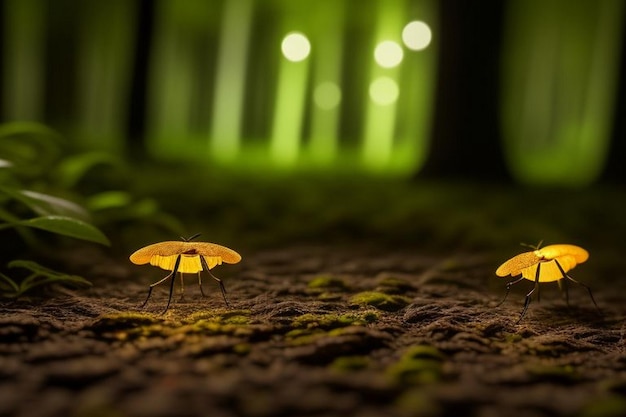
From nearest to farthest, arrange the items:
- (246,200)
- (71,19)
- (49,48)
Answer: (246,200)
(71,19)
(49,48)

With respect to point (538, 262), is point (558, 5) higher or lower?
higher

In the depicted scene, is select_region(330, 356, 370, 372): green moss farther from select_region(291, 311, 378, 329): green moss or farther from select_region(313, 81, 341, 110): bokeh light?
select_region(313, 81, 341, 110): bokeh light

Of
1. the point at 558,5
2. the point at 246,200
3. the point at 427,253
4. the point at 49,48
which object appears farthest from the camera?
the point at 49,48

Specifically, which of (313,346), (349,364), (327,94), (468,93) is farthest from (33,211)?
(327,94)

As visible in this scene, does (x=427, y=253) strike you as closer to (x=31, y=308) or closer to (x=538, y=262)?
(x=538, y=262)

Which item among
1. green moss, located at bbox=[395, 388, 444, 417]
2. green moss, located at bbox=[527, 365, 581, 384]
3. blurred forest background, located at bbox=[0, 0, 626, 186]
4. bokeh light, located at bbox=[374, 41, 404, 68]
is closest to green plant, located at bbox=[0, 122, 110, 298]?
green moss, located at bbox=[395, 388, 444, 417]

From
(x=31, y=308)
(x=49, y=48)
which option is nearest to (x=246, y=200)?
(x=31, y=308)

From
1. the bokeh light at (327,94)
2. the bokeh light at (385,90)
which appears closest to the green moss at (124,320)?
the bokeh light at (385,90)

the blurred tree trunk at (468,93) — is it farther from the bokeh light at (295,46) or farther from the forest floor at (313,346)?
the bokeh light at (295,46)

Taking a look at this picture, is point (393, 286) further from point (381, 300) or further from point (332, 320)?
point (332, 320)
